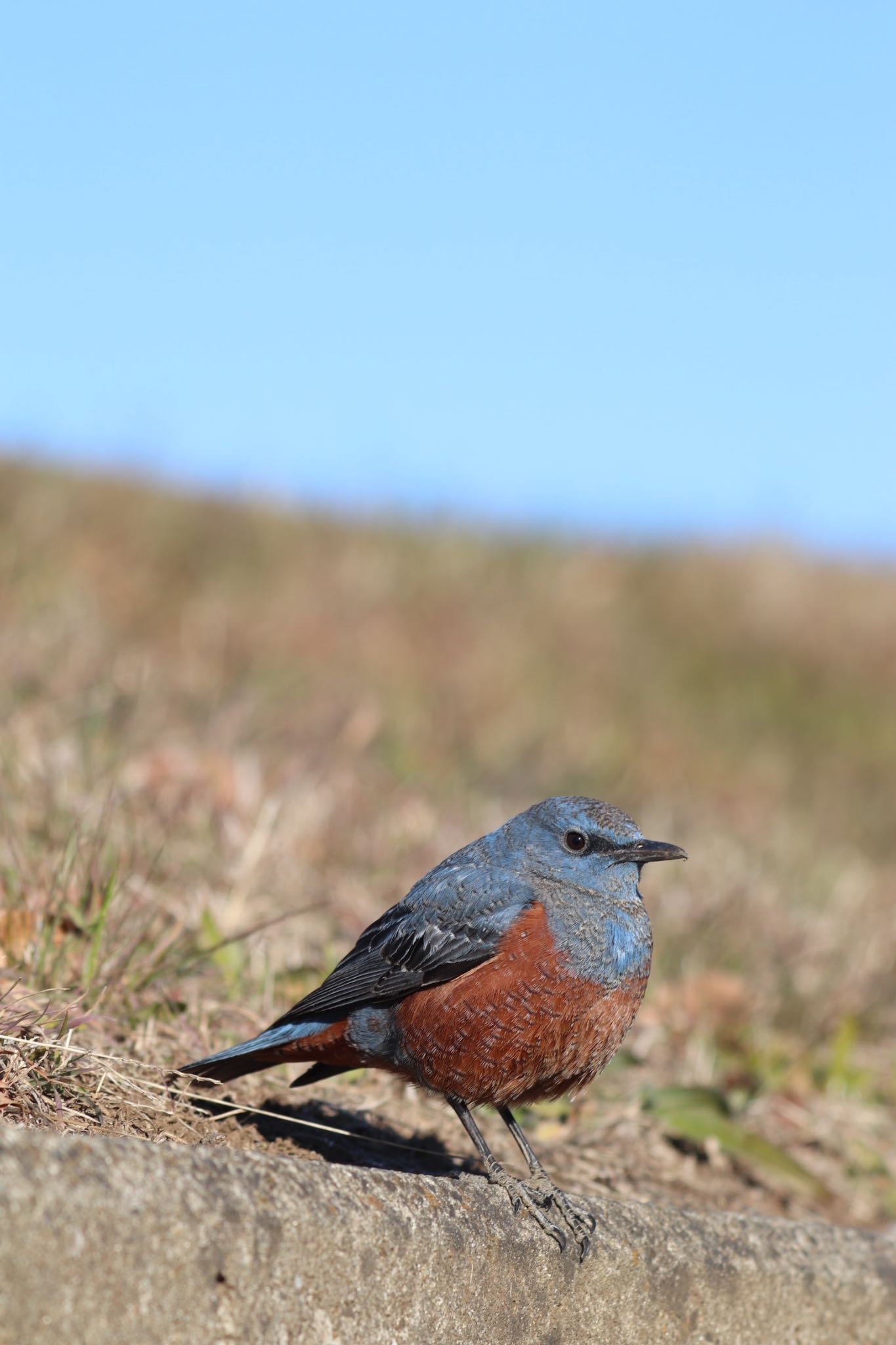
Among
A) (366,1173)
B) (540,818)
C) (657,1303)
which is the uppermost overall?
(540,818)

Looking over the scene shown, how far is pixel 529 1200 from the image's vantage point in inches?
122

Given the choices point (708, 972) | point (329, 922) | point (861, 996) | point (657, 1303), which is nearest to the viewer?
point (657, 1303)

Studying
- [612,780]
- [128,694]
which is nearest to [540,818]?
[128,694]

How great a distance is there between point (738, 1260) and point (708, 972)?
2504 millimetres

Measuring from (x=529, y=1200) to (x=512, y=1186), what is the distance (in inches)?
3.7

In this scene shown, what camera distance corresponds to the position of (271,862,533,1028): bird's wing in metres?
3.53

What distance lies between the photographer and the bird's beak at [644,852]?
3.64 metres

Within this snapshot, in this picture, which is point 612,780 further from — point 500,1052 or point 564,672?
point 500,1052

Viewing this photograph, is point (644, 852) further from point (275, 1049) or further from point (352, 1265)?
point (352, 1265)

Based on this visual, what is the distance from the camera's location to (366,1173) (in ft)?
8.96

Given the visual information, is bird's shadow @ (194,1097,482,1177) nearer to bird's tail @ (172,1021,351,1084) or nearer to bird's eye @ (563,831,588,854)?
bird's tail @ (172,1021,351,1084)

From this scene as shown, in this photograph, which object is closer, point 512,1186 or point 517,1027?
point 512,1186

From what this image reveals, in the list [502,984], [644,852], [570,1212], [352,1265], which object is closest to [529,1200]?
[570,1212]

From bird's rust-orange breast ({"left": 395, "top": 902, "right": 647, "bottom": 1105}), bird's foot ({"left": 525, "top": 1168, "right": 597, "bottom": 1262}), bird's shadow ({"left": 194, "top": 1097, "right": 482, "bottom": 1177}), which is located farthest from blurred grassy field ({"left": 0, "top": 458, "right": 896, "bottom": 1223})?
bird's foot ({"left": 525, "top": 1168, "right": 597, "bottom": 1262})
